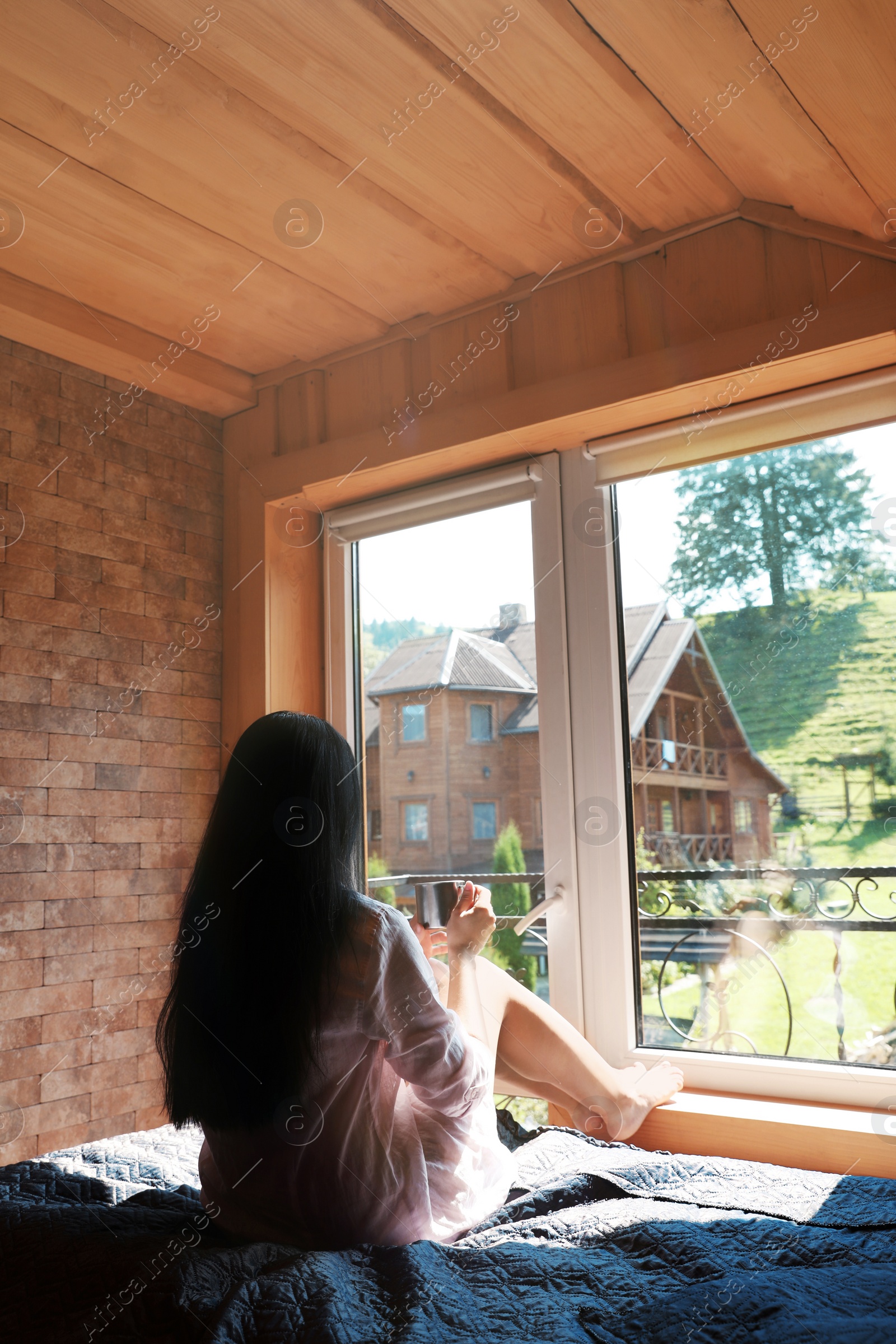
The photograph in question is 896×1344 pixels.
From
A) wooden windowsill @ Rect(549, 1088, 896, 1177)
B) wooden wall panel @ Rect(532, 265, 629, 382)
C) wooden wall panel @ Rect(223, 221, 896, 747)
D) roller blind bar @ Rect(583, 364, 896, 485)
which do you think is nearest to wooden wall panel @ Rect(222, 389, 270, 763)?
wooden wall panel @ Rect(223, 221, 896, 747)

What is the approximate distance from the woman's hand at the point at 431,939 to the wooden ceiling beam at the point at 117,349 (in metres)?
1.56

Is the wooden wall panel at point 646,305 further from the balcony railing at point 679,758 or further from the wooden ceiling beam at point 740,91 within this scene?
the balcony railing at point 679,758

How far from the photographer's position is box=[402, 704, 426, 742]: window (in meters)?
2.54

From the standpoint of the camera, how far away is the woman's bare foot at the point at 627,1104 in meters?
1.90

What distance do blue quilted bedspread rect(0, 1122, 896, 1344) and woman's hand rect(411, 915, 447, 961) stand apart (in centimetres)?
49

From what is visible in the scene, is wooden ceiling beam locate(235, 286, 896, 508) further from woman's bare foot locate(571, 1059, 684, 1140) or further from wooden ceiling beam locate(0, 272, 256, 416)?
woman's bare foot locate(571, 1059, 684, 1140)

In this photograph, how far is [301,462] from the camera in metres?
2.66

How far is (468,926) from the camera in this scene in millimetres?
1862

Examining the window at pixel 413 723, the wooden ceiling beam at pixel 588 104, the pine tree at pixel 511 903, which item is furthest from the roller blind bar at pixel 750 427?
the pine tree at pixel 511 903

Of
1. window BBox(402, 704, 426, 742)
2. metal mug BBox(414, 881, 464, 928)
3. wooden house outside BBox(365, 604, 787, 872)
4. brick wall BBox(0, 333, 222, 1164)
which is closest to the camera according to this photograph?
metal mug BBox(414, 881, 464, 928)

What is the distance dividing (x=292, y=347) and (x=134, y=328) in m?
0.40

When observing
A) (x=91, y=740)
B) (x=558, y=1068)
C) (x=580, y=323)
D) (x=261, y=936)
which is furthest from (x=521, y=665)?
(x=261, y=936)

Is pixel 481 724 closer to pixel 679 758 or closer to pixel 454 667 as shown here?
pixel 454 667

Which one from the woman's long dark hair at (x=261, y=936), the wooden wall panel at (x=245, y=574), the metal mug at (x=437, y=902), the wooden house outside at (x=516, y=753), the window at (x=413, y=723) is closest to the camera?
the woman's long dark hair at (x=261, y=936)
